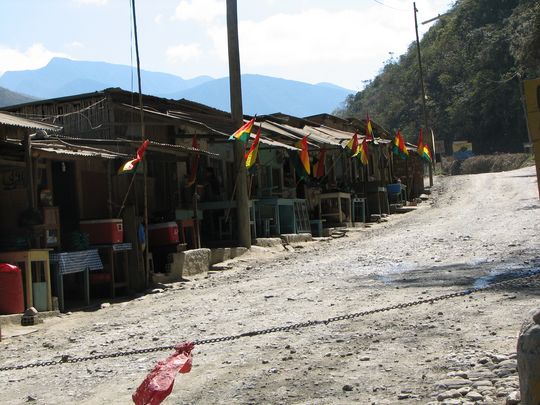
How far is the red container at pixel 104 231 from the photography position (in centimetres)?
1405

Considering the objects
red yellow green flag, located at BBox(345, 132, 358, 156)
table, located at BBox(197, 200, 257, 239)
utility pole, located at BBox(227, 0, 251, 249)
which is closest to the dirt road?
utility pole, located at BBox(227, 0, 251, 249)

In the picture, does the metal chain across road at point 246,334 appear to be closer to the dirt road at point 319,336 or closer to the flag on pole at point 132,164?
the dirt road at point 319,336

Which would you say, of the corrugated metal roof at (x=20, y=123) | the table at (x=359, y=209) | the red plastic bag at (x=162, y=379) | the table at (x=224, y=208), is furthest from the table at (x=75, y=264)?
the table at (x=359, y=209)

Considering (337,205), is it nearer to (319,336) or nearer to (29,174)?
(29,174)

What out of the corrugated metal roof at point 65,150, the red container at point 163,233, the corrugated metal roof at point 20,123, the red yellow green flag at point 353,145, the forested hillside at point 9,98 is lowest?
the red container at point 163,233

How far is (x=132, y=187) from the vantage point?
645 inches

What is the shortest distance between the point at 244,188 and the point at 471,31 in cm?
5463

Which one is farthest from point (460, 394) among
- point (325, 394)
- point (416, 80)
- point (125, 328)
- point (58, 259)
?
point (416, 80)

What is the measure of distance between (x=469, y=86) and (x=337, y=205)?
137 ft

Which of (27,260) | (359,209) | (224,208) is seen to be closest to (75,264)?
(27,260)

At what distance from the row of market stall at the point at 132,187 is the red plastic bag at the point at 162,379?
19.1 feet

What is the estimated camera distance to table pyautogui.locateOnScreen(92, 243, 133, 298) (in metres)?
14.0

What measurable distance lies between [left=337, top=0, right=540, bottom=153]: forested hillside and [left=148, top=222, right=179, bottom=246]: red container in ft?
150

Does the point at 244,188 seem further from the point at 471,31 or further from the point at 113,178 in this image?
the point at 471,31
